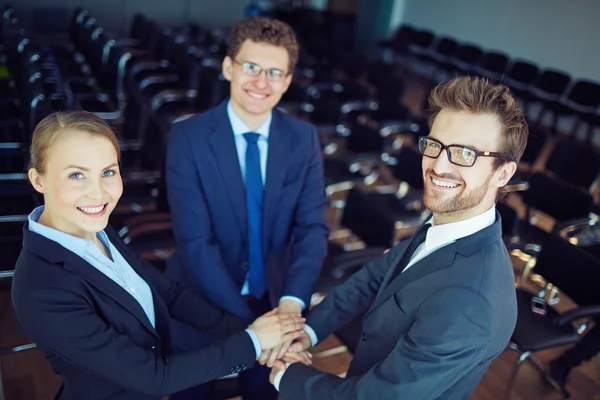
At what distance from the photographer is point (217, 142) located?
2.16 meters

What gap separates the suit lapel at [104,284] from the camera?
4.61 ft

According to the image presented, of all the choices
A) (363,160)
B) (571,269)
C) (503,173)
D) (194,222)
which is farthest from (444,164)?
(363,160)

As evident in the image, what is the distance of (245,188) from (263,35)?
628 millimetres

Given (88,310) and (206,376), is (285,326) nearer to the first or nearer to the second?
(206,376)

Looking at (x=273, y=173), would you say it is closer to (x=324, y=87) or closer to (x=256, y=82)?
(x=256, y=82)

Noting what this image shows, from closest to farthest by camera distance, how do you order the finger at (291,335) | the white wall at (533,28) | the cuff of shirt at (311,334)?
the finger at (291,335) < the cuff of shirt at (311,334) < the white wall at (533,28)

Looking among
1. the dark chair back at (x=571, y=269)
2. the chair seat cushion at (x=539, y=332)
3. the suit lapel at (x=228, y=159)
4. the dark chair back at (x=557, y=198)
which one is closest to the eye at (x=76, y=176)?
the suit lapel at (x=228, y=159)

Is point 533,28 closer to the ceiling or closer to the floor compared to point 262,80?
closer to the floor

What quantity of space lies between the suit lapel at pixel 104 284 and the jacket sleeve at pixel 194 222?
56 centimetres

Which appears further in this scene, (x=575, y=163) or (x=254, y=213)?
(x=575, y=163)

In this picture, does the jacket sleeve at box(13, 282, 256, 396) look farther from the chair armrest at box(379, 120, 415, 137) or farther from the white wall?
the white wall

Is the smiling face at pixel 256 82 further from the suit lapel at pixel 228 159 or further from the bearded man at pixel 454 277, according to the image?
the bearded man at pixel 454 277

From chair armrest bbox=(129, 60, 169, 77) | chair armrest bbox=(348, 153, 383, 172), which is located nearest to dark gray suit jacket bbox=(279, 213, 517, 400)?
chair armrest bbox=(348, 153, 383, 172)

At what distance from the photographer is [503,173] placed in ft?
4.98
